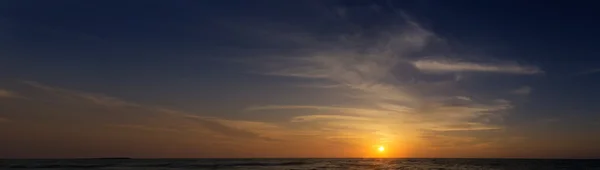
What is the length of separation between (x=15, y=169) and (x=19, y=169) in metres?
0.68

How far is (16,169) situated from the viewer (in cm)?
8069

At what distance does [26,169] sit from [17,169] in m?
2.30

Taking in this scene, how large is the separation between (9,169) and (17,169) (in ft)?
8.80

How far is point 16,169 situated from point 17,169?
171 mm

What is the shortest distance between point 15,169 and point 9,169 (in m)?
2.40

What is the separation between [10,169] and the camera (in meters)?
82.2

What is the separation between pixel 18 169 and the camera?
80750 mm

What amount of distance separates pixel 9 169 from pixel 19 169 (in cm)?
297

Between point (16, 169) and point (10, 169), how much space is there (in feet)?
8.10

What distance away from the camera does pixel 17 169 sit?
80688 mm

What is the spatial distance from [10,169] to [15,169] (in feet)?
7.67

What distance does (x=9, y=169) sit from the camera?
269ft

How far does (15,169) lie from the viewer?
265 feet
